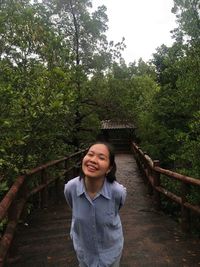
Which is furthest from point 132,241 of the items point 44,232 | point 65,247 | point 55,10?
point 55,10

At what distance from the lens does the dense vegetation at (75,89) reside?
6.24 m

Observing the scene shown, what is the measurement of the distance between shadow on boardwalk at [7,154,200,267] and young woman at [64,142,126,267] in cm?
192

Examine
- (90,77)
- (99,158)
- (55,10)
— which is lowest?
(99,158)

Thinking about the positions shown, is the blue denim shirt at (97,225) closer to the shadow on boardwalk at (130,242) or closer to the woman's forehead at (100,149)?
the woman's forehead at (100,149)

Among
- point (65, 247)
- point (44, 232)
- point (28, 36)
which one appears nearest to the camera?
point (65, 247)

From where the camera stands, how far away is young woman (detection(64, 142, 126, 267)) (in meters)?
2.77

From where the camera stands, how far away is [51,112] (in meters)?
6.32

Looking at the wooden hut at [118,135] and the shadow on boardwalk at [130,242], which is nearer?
the shadow on boardwalk at [130,242]

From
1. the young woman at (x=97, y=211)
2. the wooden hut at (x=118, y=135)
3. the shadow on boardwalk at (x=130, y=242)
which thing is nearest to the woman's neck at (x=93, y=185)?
the young woman at (x=97, y=211)

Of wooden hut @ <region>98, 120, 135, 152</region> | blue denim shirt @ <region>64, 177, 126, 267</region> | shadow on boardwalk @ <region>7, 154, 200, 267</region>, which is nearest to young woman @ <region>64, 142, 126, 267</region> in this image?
blue denim shirt @ <region>64, 177, 126, 267</region>

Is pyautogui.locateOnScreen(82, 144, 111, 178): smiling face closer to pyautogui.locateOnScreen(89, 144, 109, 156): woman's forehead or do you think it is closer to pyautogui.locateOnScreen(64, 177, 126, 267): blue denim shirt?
pyautogui.locateOnScreen(89, 144, 109, 156): woman's forehead

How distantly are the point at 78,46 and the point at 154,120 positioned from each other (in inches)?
200

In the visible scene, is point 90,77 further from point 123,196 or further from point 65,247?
point 123,196

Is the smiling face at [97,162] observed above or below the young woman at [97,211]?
above
